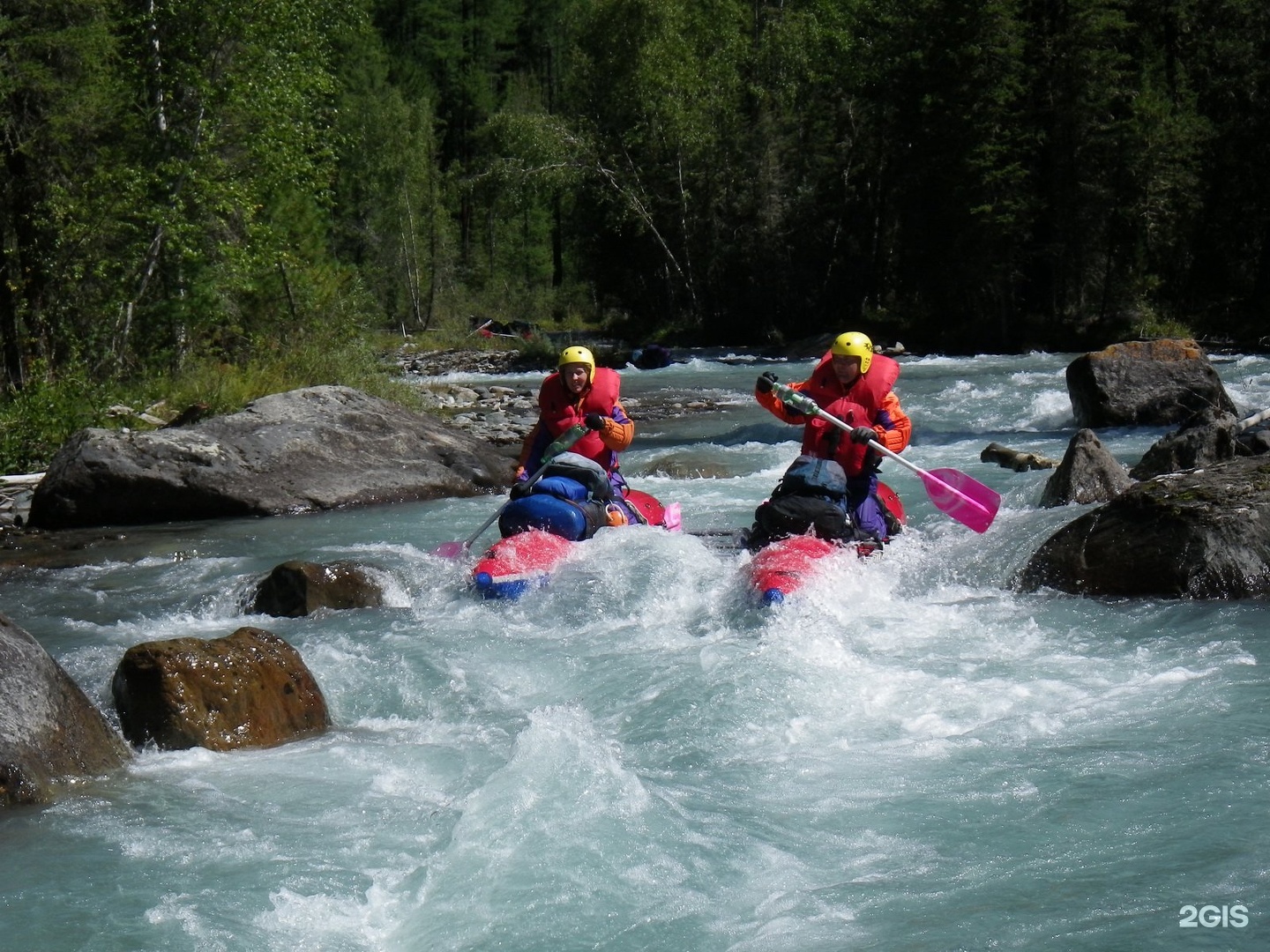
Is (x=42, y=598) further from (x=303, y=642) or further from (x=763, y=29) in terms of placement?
(x=763, y=29)

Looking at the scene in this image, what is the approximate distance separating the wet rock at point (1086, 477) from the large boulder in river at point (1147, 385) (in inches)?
190

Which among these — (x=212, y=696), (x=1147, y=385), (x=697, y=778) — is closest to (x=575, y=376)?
(x=212, y=696)

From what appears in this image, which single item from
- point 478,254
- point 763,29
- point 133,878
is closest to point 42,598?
point 133,878

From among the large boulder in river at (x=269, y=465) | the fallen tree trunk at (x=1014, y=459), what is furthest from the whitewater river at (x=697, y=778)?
the fallen tree trunk at (x=1014, y=459)

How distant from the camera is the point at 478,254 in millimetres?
42812

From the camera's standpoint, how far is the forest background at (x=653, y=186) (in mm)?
14000

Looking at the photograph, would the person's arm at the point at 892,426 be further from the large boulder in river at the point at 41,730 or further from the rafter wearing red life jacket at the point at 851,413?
the large boulder in river at the point at 41,730

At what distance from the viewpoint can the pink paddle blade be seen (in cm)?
809

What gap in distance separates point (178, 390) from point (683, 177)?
20409 millimetres

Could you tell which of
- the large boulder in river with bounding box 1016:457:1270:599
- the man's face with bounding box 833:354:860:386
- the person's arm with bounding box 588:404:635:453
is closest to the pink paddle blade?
the man's face with bounding box 833:354:860:386

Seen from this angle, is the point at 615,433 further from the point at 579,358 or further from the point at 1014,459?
the point at 1014,459

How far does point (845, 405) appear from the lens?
797 cm

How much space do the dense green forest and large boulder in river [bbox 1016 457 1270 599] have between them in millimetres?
10242

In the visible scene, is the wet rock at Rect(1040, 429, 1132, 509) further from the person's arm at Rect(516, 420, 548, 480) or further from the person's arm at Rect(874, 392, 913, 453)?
the person's arm at Rect(516, 420, 548, 480)
